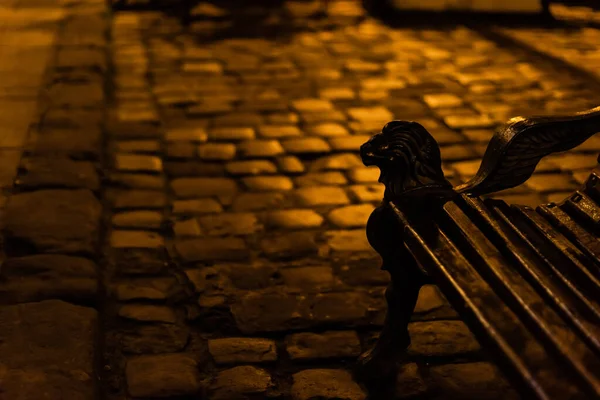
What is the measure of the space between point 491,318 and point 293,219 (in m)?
1.58

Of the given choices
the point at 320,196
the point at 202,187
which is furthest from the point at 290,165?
the point at 202,187

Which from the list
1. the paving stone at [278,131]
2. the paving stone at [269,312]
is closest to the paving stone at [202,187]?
the paving stone at [278,131]

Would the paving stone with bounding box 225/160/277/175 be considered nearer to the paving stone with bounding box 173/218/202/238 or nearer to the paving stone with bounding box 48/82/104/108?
the paving stone with bounding box 173/218/202/238

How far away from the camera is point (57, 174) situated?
3.11 meters

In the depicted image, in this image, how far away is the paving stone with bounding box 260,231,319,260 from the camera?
2.83 m

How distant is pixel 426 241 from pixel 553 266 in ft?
0.98

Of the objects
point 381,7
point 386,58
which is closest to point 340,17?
point 381,7

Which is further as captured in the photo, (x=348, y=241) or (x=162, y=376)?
(x=348, y=241)

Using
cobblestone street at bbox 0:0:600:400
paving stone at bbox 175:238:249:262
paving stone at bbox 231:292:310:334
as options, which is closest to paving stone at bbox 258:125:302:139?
cobblestone street at bbox 0:0:600:400

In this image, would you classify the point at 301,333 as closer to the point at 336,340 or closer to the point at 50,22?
the point at 336,340

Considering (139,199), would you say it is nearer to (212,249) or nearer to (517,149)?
(212,249)

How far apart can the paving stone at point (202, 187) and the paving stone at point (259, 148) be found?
30 centimetres

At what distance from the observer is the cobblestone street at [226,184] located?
2.21 metres

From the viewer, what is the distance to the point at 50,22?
5348 millimetres
